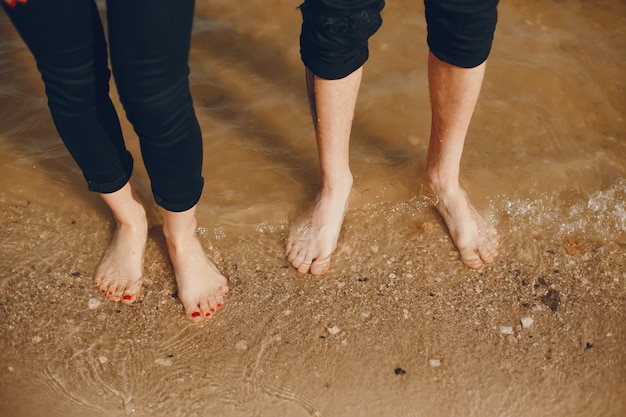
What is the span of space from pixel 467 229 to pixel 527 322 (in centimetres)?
39

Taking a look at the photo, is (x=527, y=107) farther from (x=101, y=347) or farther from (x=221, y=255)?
(x=101, y=347)

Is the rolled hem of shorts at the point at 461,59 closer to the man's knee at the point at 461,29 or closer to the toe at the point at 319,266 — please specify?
the man's knee at the point at 461,29

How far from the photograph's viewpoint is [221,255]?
2326 millimetres

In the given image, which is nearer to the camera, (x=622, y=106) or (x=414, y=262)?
(x=414, y=262)

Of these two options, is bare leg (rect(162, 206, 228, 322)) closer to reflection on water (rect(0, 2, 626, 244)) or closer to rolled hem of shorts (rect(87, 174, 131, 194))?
rolled hem of shorts (rect(87, 174, 131, 194))

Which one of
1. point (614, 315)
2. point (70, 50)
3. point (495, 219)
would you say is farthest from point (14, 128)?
point (614, 315)

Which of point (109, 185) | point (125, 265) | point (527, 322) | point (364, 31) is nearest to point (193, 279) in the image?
point (125, 265)

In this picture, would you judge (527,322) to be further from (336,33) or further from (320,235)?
(336,33)

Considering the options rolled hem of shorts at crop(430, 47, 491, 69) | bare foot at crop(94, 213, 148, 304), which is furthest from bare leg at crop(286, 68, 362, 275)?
bare foot at crop(94, 213, 148, 304)

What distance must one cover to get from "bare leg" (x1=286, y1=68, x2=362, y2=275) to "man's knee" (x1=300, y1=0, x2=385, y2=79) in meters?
0.07

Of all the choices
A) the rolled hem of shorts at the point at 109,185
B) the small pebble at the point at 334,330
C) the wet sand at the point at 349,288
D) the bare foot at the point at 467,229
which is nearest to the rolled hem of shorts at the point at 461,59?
the bare foot at the point at 467,229

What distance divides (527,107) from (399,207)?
853 millimetres

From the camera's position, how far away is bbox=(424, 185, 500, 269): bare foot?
2.28m

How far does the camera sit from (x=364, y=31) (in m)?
1.85
